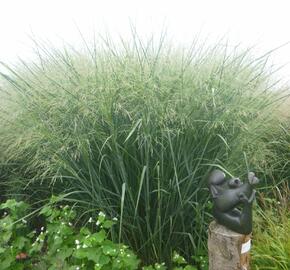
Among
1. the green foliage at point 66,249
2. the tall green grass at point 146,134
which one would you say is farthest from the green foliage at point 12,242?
the tall green grass at point 146,134

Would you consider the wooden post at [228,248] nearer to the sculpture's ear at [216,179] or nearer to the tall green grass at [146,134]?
the sculpture's ear at [216,179]

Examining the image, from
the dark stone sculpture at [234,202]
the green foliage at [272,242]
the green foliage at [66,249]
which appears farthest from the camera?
the green foliage at [272,242]

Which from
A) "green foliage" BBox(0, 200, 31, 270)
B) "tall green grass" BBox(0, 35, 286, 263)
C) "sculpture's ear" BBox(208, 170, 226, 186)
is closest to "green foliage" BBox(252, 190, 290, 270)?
"tall green grass" BBox(0, 35, 286, 263)

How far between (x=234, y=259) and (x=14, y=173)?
177cm

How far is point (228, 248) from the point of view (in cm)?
199

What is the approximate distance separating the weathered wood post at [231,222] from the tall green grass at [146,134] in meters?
0.30

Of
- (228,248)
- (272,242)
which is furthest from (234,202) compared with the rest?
(272,242)

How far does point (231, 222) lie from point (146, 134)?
63cm

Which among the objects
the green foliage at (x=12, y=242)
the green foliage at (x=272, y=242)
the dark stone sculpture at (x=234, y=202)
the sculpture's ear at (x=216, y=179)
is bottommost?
the green foliage at (x=12, y=242)

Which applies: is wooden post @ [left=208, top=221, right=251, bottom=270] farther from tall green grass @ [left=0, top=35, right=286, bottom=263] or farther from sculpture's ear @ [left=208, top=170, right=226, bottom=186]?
tall green grass @ [left=0, top=35, right=286, bottom=263]

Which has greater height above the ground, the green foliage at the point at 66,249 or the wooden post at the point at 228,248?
the wooden post at the point at 228,248

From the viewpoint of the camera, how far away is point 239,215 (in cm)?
197

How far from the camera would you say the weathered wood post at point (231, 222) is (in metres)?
1.95

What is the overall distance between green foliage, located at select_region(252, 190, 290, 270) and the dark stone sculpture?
394mm
